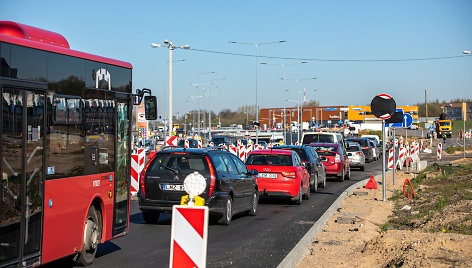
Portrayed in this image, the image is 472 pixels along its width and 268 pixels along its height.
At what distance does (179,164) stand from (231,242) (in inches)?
108

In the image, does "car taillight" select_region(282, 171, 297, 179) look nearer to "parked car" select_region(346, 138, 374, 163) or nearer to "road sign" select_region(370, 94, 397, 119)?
"road sign" select_region(370, 94, 397, 119)

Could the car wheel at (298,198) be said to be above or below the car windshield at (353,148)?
below

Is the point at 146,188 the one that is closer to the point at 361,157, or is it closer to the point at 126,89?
the point at 126,89

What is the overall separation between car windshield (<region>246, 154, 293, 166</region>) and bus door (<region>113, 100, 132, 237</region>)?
8.63 meters

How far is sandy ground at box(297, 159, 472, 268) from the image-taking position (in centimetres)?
896

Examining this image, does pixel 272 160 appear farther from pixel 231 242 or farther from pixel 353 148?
pixel 353 148

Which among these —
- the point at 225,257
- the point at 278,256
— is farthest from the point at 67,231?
the point at 278,256

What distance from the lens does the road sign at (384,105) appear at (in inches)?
728

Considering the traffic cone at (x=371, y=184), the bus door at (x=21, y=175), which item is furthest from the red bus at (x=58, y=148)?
the traffic cone at (x=371, y=184)

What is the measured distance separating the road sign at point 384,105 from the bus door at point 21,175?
1230 centimetres

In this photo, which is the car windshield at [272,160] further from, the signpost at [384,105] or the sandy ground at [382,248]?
the sandy ground at [382,248]

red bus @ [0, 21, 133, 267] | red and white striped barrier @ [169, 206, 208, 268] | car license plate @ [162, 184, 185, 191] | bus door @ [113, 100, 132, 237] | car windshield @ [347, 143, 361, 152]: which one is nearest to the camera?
red and white striped barrier @ [169, 206, 208, 268]

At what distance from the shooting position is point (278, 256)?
10.3m

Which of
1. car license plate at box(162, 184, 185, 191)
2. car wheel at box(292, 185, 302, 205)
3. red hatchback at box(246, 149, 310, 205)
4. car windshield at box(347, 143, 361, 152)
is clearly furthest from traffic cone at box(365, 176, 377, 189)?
car windshield at box(347, 143, 361, 152)
